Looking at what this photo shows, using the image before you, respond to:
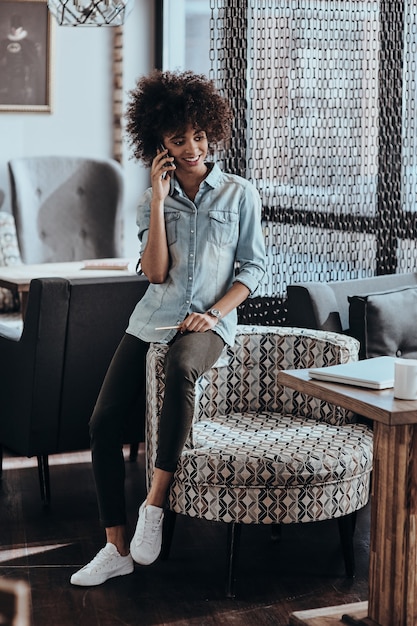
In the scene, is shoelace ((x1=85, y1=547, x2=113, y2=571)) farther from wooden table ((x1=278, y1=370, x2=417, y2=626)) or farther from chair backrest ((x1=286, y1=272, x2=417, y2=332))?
chair backrest ((x1=286, y1=272, x2=417, y2=332))

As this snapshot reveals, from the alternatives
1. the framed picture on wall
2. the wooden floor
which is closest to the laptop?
the wooden floor

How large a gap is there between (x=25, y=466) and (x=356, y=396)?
7.13ft

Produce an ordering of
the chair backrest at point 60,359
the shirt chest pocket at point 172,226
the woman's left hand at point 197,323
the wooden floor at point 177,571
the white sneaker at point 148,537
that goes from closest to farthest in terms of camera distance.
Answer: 1. the wooden floor at point 177,571
2. the white sneaker at point 148,537
3. the woman's left hand at point 197,323
4. the shirt chest pocket at point 172,226
5. the chair backrest at point 60,359

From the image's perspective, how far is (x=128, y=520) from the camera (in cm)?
362

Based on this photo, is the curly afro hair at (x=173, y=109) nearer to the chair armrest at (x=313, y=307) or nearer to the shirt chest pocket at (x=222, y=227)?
the shirt chest pocket at (x=222, y=227)

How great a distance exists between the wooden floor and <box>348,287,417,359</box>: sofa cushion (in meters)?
0.62

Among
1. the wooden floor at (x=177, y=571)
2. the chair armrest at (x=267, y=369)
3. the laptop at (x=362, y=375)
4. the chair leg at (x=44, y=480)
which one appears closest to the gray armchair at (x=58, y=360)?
the chair leg at (x=44, y=480)

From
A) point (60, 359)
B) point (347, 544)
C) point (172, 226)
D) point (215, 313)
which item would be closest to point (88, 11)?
point (172, 226)

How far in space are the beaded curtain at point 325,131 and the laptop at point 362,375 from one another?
145 centimetres

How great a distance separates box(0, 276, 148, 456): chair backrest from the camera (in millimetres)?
3579

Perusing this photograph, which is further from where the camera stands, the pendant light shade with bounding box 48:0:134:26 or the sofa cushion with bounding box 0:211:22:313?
the sofa cushion with bounding box 0:211:22:313

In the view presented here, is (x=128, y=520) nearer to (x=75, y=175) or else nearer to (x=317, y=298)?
(x=317, y=298)

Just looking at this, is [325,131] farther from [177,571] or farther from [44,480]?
[177,571]

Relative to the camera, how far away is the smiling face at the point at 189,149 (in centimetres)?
321
